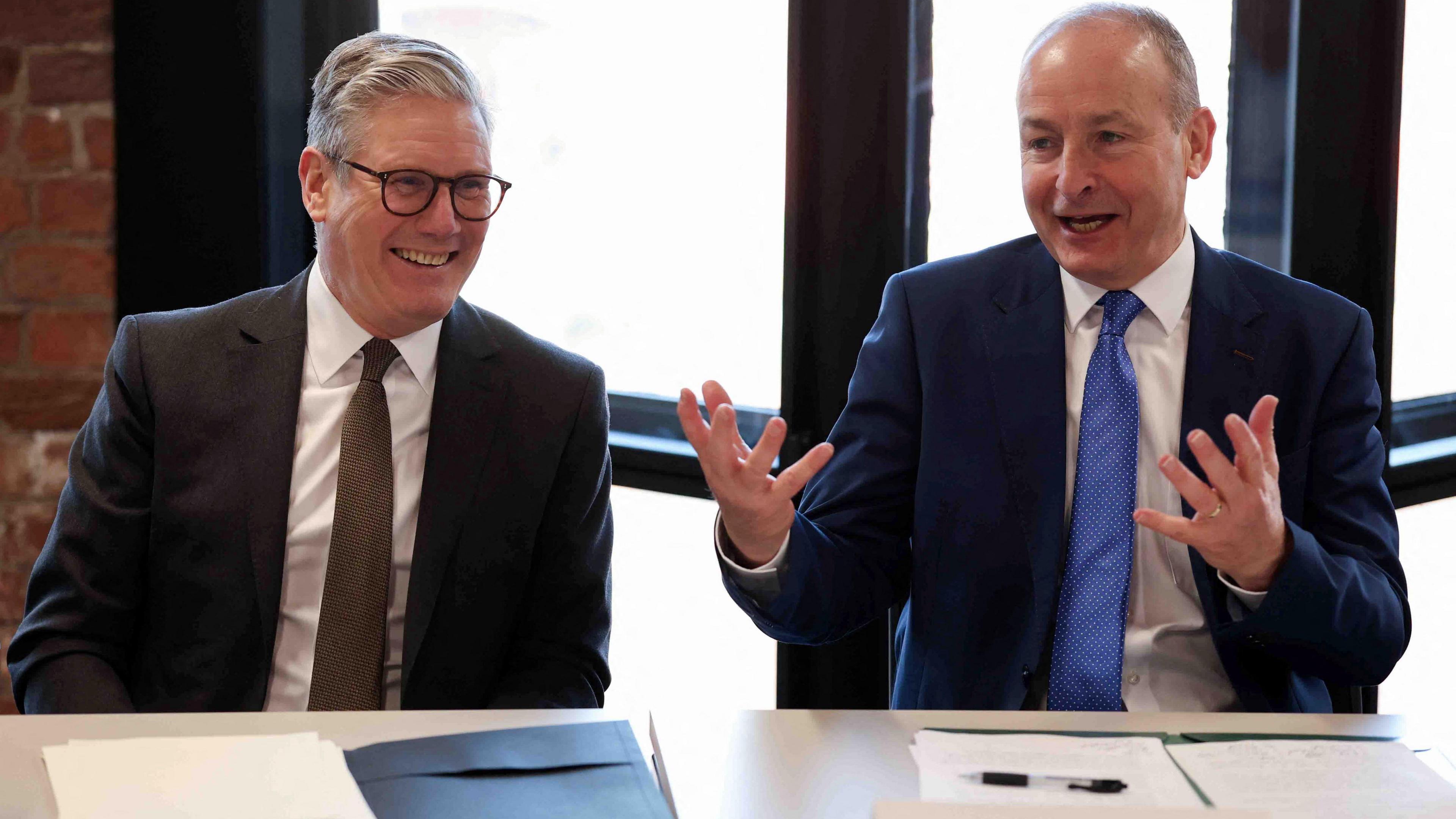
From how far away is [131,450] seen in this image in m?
1.59

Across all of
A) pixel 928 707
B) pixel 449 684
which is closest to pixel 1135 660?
pixel 928 707

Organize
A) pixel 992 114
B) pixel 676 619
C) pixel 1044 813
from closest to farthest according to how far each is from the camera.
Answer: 1. pixel 1044 813
2. pixel 992 114
3. pixel 676 619

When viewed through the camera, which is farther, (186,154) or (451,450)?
(186,154)

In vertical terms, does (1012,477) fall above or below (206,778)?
above

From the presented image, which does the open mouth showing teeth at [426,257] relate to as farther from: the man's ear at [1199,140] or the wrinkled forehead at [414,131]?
the man's ear at [1199,140]

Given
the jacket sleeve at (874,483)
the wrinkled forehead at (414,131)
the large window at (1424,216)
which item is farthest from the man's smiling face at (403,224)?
the large window at (1424,216)

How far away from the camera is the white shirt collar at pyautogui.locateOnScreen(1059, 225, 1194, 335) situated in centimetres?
168

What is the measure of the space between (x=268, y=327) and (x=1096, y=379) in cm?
107

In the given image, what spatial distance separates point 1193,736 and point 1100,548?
382mm

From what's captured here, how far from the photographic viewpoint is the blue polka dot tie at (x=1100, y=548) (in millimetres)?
1563

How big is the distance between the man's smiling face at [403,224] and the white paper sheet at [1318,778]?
3.33 ft

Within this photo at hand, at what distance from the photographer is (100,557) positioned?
1.57 meters

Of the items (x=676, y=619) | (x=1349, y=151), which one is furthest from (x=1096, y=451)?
(x=676, y=619)

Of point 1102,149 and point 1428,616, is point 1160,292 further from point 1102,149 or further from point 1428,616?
point 1428,616
